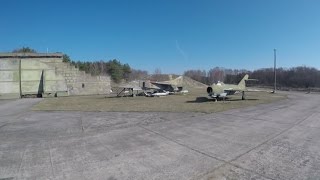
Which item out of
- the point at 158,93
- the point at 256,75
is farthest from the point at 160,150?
the point at 256,75

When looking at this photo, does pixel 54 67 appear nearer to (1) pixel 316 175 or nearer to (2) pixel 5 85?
(2) pixel 5 85

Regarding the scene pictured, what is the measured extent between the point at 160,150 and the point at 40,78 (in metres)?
34.4

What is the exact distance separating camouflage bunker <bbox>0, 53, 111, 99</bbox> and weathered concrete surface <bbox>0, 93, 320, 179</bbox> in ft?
86.3

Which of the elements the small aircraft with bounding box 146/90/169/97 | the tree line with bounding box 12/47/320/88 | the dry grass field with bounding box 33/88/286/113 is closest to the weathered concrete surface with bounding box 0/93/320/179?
the dry grass field with bounding box 33/88/286/113

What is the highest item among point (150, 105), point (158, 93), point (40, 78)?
point (40, 78)

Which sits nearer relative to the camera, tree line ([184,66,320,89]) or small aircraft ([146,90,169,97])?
small aircraft ([146,90,169,97])

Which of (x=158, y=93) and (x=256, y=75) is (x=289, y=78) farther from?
(x=158, y=93)

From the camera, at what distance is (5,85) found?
35.2 metres

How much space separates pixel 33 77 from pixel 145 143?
110ft

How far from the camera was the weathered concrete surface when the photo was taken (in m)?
6.05

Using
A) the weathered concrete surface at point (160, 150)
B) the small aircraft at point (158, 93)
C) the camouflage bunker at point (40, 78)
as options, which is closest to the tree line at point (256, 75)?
the camouflage bunker at point (40, 78)

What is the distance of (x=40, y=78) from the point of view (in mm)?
37500

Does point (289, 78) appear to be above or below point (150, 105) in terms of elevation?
above

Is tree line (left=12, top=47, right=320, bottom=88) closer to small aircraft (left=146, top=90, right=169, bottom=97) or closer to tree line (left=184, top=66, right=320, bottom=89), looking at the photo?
tree line (left=184, top=66, right=320, bottom=89)
